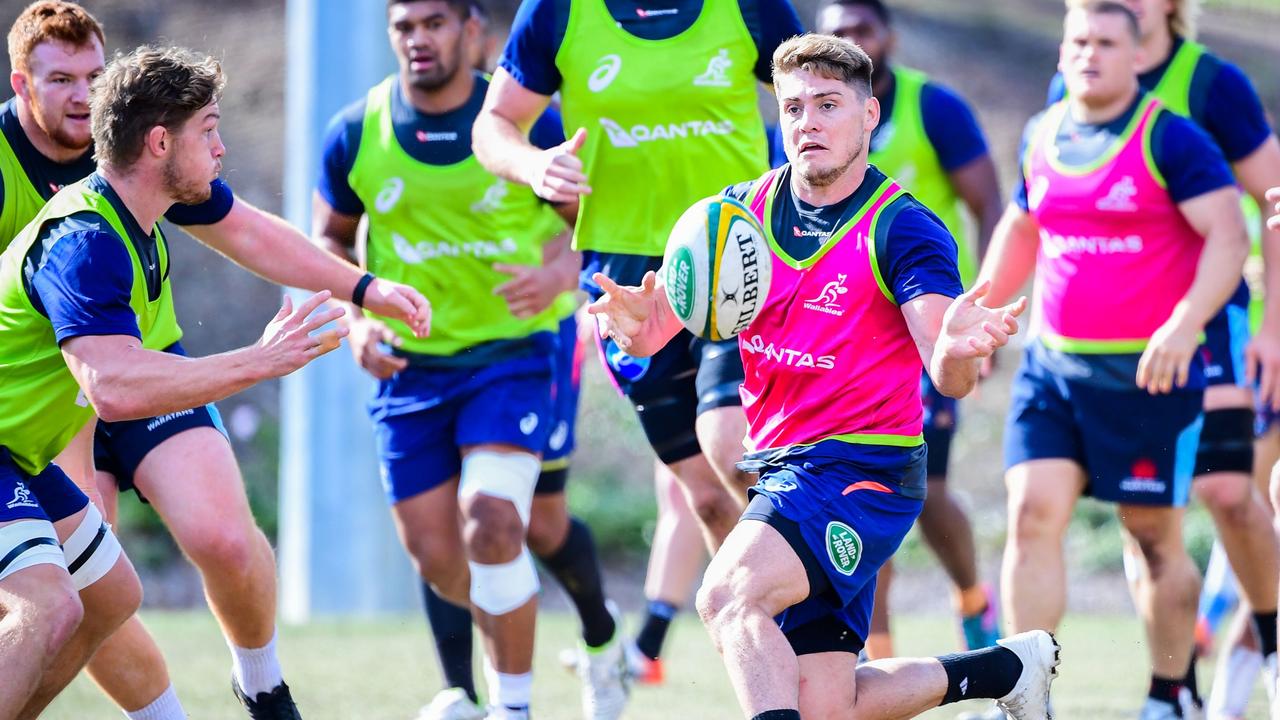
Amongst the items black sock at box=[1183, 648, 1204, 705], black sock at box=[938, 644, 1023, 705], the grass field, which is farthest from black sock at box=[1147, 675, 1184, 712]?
black sock at box=[938, 644, 1023, 705]

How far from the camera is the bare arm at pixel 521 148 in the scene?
4.93 metres

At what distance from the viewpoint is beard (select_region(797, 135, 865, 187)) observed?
4.34 metres

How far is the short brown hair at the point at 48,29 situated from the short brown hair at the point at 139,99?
598 mm

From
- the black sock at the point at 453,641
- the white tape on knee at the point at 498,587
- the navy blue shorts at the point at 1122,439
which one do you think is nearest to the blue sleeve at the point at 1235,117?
the navy blue shorts at the point at 1122,439

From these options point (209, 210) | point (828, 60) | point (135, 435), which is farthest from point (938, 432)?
point (135, 435)

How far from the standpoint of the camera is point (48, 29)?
5004 mm

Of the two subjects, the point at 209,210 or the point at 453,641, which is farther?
the point at 453,641

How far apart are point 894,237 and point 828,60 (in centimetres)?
52

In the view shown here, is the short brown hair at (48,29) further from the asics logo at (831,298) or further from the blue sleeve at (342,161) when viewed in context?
the asics logo at (831,298)

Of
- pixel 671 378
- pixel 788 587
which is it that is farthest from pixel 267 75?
pixel 788 587

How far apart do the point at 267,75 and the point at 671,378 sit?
42.9ft

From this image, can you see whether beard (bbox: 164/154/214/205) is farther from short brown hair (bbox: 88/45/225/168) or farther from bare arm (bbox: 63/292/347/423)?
bare arm (bbox: 63/292/347/423)

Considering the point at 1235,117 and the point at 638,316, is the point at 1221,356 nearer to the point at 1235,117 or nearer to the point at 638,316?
the point at 1235,117

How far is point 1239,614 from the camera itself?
6387 mm
